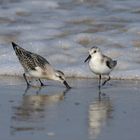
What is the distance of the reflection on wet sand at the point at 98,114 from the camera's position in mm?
6750

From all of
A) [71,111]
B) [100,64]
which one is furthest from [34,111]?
[100,64]

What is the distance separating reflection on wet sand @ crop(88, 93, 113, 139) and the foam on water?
1.82 metres

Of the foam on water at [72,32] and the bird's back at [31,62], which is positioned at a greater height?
the bird's back at [31,62]

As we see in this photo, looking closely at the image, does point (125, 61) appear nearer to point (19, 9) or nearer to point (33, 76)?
point (33, 76)

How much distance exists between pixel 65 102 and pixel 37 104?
0.36 m

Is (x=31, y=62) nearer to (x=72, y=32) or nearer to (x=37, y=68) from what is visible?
(x=37, y=68)

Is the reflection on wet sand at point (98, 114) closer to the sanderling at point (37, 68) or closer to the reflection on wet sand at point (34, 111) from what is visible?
the reflection on wet sand at point (34, 111)

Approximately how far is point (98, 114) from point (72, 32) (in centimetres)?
551

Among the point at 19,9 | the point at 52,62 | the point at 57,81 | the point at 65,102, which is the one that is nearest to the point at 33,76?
the point at 57,81

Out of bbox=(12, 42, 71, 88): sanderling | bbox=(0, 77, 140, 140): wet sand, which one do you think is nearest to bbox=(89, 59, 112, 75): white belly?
bbox=(0, 77, 140, 140): wet sand

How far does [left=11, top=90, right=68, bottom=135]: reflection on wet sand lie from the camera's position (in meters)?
6.92

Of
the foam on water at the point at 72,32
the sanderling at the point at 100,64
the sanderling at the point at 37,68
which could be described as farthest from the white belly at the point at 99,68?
the sanderling at the point at 37,68

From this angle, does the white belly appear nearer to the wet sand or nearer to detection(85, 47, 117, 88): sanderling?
detection(85, 47, 117, 88): sanderling

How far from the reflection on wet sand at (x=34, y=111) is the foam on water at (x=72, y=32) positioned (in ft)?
5.58
